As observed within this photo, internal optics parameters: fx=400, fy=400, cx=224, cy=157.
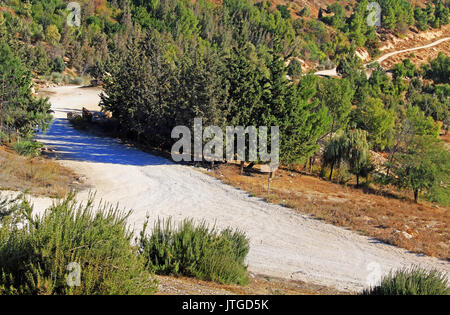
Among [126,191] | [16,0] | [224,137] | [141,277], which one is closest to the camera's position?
[141,277]

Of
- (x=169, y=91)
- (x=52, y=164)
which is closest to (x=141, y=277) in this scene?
(x=52, y=164)

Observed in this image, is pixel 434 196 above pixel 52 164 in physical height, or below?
below

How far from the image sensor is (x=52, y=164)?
19.0m

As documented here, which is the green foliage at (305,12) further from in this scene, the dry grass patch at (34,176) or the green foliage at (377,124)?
the dry grass patch at (34,176)

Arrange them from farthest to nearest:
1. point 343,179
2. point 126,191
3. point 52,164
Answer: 1. point 343,179
2. point 52,164
3. point 126,191

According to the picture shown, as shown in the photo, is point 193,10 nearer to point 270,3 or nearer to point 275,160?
point 270,3

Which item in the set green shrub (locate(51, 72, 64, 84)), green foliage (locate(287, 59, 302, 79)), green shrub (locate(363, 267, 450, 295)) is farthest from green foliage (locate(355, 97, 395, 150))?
green shrub (locate(51, 72, 64, 84))

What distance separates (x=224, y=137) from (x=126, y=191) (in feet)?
21.0

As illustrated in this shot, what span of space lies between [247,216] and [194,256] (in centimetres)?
697

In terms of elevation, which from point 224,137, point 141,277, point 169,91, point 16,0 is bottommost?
point 141,277

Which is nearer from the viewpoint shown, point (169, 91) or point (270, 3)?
point (169, 91)

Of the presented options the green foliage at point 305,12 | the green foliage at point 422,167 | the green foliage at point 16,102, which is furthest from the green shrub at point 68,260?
the green foliage at point 305,12

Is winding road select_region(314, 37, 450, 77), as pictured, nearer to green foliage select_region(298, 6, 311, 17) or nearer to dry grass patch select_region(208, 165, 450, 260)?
green foliage select_region(298, 6, 311, 17)

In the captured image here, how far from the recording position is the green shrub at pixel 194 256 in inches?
317
